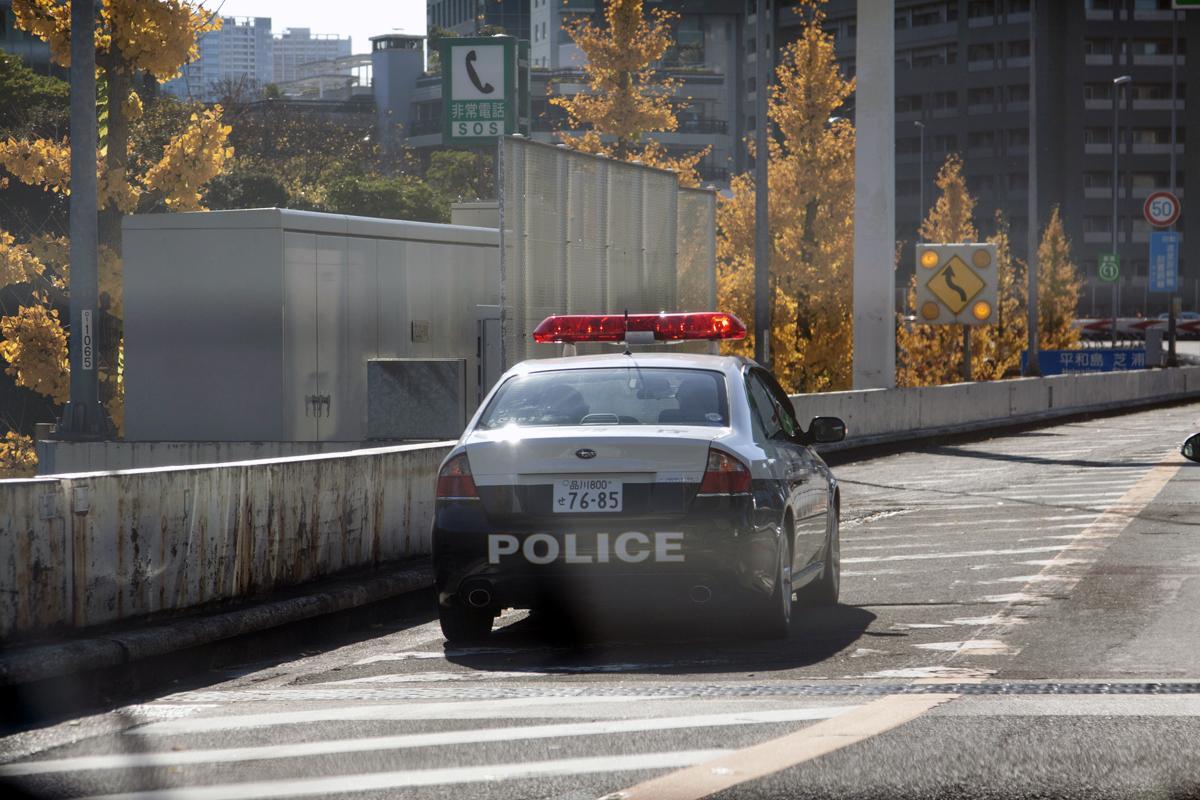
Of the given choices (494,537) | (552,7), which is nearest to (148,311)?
(494,537)

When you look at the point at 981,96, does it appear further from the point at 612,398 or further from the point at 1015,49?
the point at 612,398

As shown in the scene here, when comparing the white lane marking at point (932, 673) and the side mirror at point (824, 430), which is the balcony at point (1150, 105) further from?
the white lane marking at point (932, 673)

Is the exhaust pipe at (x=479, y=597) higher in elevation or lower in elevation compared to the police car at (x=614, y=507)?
lower

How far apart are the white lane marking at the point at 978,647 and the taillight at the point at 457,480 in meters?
2.25

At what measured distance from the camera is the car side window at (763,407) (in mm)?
10289

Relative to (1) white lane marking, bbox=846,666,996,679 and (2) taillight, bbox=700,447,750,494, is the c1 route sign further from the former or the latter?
(1) white lane marking, bbox=846,666,996,679

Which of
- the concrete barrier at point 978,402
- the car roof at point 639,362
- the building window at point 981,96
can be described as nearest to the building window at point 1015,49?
the building window at point 981,96

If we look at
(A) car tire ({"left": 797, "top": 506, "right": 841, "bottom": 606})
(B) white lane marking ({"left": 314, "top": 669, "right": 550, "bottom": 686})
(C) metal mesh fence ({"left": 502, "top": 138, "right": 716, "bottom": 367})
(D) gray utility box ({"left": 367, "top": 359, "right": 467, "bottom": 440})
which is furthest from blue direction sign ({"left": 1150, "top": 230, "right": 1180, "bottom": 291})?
(B) white lane marking ({"left": 314, "top": 669, "right": 550, "bottom": 686})

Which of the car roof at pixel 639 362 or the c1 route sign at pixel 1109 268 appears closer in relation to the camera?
the car roof at pixel 639 362

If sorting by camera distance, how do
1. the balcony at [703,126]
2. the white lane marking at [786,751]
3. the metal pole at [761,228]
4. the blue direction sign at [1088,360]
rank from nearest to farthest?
the white lane marking at [786,751] < the metal pole at [761,228] < the blue direction sign at [1088,360] < the balcony at [703,126]

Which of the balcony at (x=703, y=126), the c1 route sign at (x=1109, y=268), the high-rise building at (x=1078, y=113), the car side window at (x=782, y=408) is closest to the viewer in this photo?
the car side window at (x=782, y=408)

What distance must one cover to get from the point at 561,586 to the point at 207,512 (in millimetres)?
2054

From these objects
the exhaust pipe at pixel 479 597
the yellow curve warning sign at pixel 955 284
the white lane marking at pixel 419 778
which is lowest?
the white lane marking at pixel 419 778

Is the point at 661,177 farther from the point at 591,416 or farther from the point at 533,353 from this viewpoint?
the point at 591,416
